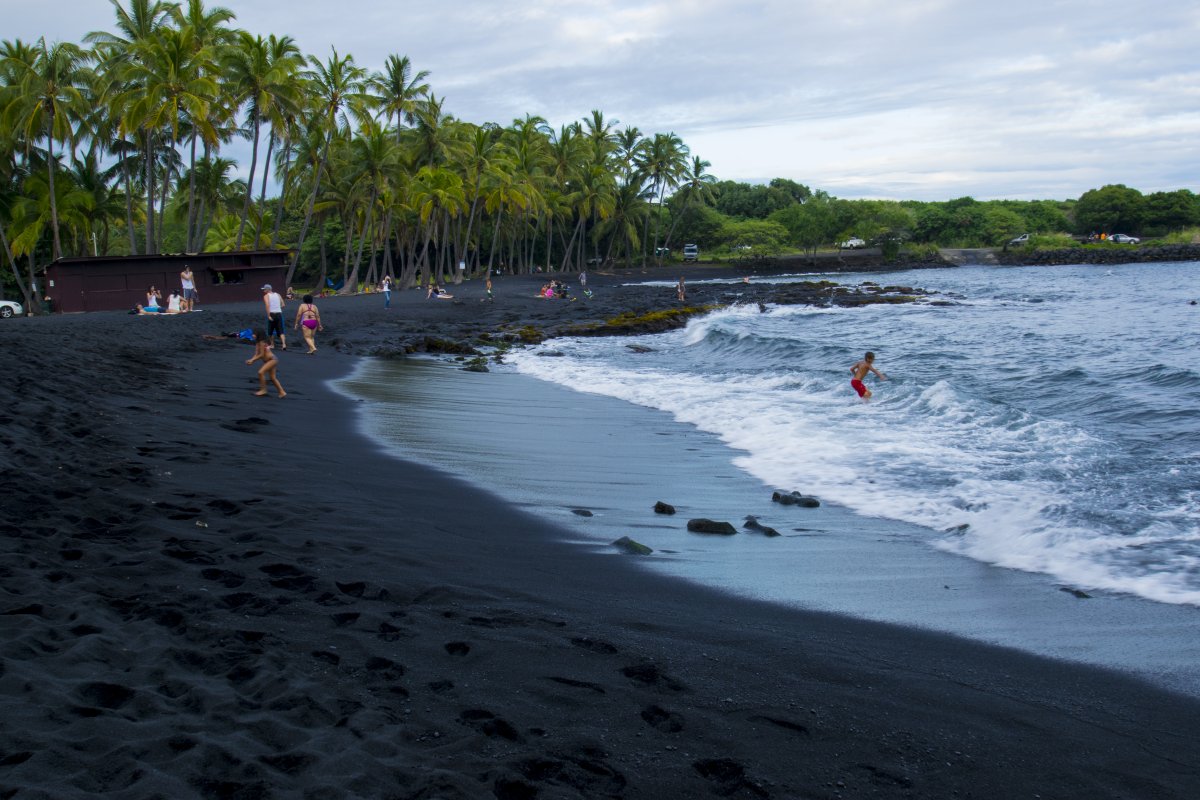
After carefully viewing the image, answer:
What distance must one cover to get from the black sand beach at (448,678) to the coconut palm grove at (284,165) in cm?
3090

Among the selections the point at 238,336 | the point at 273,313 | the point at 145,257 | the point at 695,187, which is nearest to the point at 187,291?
the point at 145,257

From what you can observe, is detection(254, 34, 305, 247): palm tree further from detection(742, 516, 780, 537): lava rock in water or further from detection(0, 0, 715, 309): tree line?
detection(742, 516, 780, 537): lava rock in water

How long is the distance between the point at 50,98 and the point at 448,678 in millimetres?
37554

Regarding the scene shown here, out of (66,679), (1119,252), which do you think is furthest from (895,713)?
(1119,252)

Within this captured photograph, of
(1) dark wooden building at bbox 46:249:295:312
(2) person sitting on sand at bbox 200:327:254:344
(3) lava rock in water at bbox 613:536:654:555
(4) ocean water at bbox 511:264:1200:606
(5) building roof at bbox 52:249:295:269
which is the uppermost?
(5) building roof at bbox 52:249:295:269

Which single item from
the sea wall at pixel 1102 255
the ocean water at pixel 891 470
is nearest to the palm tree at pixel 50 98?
the ocean water at pixel 891 470

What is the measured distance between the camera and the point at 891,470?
8.99m

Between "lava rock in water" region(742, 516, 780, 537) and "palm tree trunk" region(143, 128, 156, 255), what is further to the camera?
→ "palm tree trunk" region(143, 128, 156, 255)

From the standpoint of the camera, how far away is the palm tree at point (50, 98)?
3228cm

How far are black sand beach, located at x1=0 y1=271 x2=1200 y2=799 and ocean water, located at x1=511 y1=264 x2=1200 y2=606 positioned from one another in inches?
93.1

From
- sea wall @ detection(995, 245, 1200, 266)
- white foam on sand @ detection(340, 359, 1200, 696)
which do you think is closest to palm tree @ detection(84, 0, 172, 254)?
white foam on sand @ detection(340, 359, 1200, 696)

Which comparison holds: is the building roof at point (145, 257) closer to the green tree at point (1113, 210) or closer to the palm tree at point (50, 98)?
the palm tree at point (50, 98)

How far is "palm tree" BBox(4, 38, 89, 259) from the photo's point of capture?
3228 cm

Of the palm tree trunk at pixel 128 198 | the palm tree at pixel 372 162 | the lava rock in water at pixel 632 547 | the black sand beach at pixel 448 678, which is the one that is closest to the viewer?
the black sand beach at pixel 448 678
